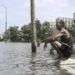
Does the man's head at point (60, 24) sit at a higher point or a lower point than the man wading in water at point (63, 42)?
higher

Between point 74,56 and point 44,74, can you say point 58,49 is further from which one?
point 44,74

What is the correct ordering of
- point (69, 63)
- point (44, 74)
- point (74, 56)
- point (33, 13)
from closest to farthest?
point (44, 74) < point (69, 63) < point (74, 56) < point (33, 13)

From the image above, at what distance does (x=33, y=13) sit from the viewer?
61.8 feet

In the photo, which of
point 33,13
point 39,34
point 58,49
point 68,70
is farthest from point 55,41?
point 39,34

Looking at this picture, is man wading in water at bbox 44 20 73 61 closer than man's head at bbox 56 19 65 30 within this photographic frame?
Yes

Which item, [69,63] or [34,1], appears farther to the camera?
[34,1]

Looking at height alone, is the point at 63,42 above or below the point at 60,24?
below

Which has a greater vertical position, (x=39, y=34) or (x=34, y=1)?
(x=34, y=1)

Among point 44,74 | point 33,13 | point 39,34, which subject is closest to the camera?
point 44,74

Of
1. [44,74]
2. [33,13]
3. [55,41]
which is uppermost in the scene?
[33,13]

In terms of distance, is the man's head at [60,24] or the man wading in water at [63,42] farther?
the man's head at [60,24]

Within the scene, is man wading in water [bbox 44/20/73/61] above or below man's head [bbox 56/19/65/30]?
below

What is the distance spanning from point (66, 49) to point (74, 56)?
1529 millimetres

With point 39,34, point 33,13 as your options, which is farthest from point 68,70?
point 39,34
